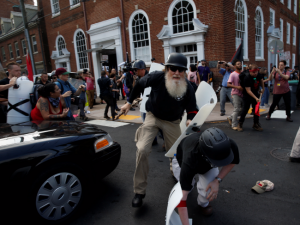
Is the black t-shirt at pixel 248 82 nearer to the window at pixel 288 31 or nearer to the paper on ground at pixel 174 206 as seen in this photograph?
the paper on ground at pixel 174 206

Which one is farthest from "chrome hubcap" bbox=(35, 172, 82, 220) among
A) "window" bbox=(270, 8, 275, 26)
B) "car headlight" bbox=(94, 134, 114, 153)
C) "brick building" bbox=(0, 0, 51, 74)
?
"brick building" bbox=(0, 0, 51, 74)

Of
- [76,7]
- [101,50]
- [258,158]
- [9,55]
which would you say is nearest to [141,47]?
[101,50]

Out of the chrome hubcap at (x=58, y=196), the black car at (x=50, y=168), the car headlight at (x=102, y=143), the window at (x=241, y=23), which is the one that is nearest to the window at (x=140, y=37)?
the window at (x=241, y=23)

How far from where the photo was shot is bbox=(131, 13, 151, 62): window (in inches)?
515

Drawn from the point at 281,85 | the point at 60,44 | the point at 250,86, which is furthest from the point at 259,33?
the point at 60,44

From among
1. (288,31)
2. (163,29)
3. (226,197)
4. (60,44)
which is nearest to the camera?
(226,197)

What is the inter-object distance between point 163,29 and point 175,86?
33.1 ft

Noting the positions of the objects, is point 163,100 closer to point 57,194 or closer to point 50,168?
point 50,168

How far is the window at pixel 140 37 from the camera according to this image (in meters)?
13.1

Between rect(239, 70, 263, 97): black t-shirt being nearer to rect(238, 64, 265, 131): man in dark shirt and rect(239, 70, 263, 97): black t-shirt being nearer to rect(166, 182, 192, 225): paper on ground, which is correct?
rect(238, 64, 265, 131): man in dark shirt

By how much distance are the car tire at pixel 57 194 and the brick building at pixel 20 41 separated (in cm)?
2085

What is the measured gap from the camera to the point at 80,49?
17.4m

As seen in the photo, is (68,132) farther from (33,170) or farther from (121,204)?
(121,204)

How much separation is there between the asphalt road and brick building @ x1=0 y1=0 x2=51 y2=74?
2047 centimetres
